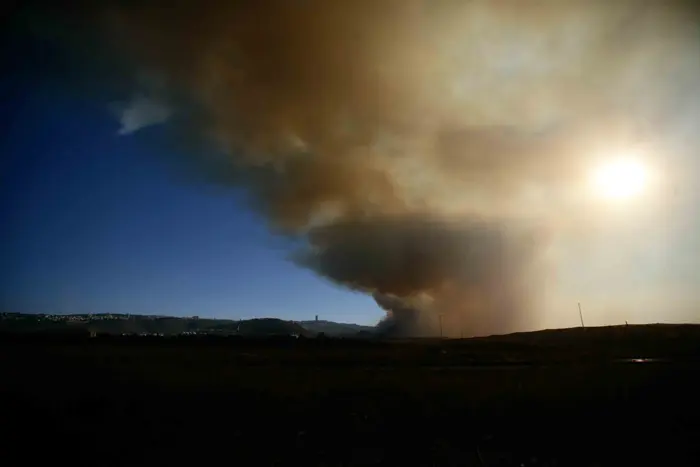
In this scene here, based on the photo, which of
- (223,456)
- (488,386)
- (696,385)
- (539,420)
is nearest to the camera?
(223,456)

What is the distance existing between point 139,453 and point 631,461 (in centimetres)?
1343

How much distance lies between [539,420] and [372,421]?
19.5 ft

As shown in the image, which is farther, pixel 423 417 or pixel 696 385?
pixel 696 385

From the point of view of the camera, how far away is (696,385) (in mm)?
20625

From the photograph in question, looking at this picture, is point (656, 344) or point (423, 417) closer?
point (423, 417)

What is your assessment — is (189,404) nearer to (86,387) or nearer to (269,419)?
(269,419)

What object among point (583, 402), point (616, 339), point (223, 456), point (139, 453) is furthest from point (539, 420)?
point (616, 339)

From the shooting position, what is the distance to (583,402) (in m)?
17.8

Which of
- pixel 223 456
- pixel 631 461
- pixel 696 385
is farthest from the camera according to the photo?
pixel 696 385

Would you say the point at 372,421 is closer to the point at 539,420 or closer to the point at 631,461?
the point at 539,420

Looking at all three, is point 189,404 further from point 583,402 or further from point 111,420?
point 583,402

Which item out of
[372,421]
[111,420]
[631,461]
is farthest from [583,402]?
[111,420]

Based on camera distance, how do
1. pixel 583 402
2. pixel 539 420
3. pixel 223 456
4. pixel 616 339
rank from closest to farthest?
pixel 223 456 < pixel 539 420 < pixel 583 402 < pixel 616 339

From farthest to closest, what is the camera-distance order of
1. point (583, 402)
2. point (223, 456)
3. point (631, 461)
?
point (583, 402), point (223, 456), point (631, 461)
